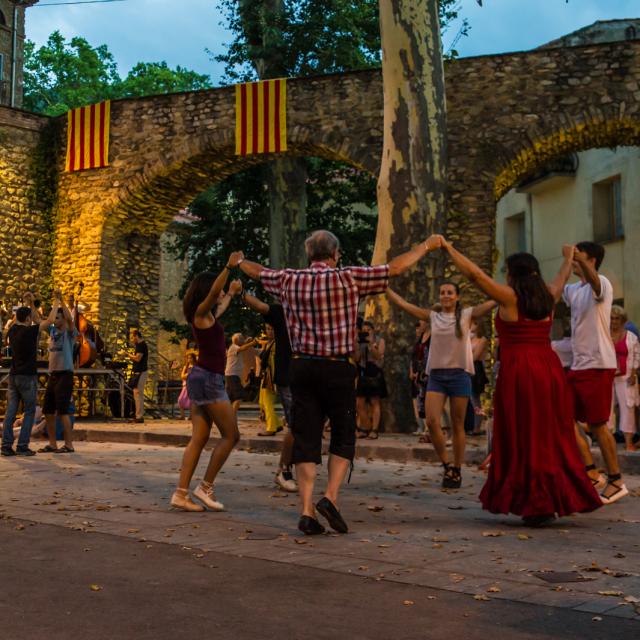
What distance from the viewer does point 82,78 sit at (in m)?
51.2

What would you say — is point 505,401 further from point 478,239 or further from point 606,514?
point 478,239

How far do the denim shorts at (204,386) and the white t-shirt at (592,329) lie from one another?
258 centimetres

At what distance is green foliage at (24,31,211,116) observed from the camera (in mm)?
48188

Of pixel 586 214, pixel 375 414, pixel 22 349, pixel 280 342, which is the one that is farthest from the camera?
pixel 586 214

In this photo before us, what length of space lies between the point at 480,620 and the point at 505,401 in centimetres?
264

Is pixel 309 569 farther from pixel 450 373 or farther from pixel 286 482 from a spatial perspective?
pixel 450 373

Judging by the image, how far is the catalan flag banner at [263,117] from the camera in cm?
1808

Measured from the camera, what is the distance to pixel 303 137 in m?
18.0

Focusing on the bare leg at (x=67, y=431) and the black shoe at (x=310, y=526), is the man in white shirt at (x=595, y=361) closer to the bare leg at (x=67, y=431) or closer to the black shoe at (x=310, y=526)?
the black shoe at (x=310, y=526)

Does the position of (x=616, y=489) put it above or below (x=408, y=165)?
below

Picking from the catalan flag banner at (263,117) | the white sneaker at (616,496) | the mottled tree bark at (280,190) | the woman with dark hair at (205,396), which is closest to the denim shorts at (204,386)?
the woman with dark hair at (205,396)

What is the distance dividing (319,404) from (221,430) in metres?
1.19

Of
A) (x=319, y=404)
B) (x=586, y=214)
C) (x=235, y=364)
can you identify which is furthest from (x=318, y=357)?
(x=586, y=214)

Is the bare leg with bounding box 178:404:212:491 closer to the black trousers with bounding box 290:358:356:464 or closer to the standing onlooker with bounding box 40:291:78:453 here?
the black trousers with bounding box 290:358:356:464
